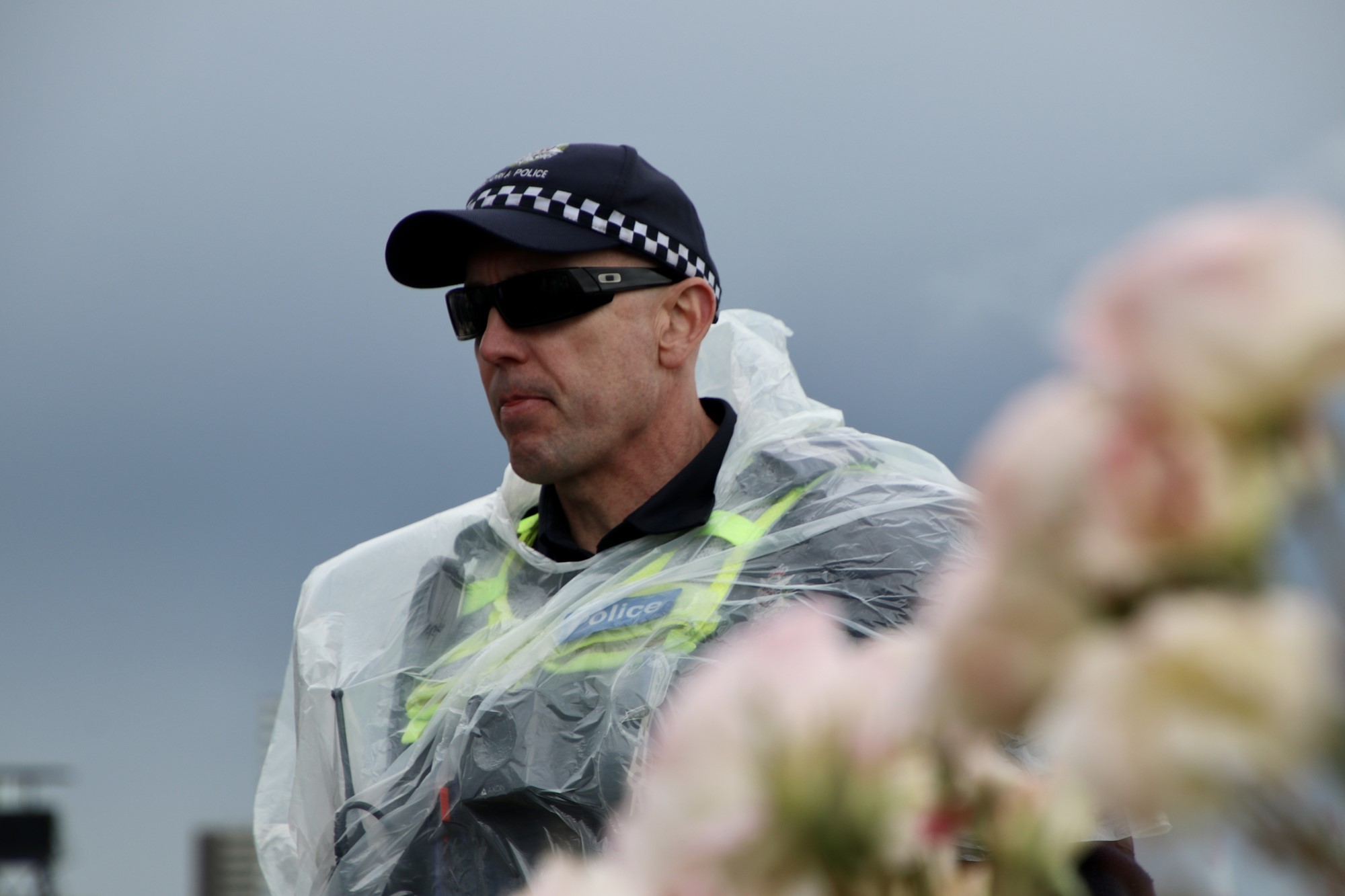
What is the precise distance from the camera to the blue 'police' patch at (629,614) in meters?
1.36

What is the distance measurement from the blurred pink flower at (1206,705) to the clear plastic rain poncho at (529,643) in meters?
1.08

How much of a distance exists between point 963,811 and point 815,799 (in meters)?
0.05

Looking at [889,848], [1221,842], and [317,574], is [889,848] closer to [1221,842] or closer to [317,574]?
[1221,842]

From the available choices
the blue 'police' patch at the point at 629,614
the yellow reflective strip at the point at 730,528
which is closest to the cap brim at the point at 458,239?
the yellow reflective strip at the point at 730,528

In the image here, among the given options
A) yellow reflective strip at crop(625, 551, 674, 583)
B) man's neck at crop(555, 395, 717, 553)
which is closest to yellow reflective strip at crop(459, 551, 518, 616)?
man's neck at crop(555, 395, 717, 553)

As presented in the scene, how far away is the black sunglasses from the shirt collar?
241mm

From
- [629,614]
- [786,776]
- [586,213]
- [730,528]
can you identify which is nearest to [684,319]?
[586,213]

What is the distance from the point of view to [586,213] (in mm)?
1744

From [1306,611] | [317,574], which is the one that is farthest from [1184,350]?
[317,574]

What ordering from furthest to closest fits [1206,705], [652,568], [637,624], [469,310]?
[469,310] < [652,568] < [637,624] < [1206,705]

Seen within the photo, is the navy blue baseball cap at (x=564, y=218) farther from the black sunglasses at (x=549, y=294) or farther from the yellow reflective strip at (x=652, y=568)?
the yellow reflective strip at (x=652, y=568)

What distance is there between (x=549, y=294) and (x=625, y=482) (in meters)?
0.28

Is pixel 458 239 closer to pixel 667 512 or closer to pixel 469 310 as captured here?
pixel 469 310

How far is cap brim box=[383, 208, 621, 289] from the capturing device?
5.54ft
